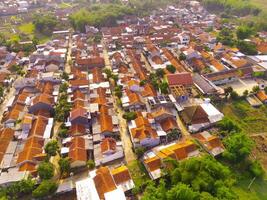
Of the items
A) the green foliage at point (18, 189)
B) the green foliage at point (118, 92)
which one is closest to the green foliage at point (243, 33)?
the green foliage at point (118, 92)

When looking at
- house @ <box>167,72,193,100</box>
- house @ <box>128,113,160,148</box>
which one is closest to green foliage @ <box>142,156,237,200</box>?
house @ <box>128,113,160,148</box>

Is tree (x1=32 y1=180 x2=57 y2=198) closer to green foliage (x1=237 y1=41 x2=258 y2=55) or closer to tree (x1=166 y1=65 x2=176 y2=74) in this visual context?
tree (x1=166 y1=65 x2=176 y2=74)

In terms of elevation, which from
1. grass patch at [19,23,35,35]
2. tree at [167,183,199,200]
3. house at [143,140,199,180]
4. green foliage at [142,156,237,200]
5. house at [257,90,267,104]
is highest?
tree at [167,183,199,200]

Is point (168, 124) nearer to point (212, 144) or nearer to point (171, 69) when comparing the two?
point (212, 144)

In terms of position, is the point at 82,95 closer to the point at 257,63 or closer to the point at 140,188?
the point at 140,188

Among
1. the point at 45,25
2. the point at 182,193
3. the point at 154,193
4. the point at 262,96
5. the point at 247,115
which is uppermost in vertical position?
the point at 182,193

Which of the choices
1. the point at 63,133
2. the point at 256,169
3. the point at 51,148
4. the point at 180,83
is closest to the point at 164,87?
the point at 180,83

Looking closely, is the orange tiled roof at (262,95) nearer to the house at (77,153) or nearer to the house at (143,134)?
the house at (143,134)
